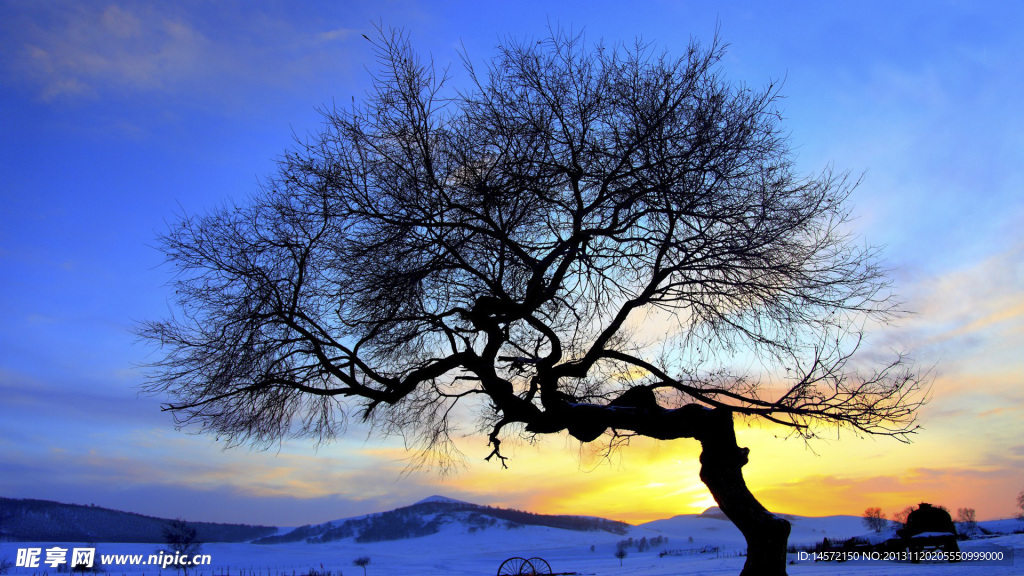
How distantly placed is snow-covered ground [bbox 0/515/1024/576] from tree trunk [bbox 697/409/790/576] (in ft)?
30.0

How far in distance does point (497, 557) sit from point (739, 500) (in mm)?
95687

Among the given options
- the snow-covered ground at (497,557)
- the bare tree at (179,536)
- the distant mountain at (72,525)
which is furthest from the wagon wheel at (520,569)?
the distant mountain at (72,525)

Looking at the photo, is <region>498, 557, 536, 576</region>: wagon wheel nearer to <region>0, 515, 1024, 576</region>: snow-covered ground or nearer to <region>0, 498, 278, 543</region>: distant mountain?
<region>0, 515, 1024, 576</region>: snow-covered ground

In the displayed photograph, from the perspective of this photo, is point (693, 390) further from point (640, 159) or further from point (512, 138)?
point (512, 138)

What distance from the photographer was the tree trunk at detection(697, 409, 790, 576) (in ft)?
24.9

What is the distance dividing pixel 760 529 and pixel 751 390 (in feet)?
6.29

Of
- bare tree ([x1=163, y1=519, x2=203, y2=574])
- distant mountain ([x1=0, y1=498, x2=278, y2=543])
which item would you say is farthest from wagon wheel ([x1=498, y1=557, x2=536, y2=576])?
distant mountain ([x1=0, y1=498, x2=278, y2=543])

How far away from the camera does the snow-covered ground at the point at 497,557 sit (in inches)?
903

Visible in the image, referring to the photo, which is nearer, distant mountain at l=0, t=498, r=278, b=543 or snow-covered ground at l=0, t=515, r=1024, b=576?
snow-covered ground at l=0, t=515, r=1024, b=576

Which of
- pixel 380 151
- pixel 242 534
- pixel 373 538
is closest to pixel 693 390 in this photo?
pixel 380 151

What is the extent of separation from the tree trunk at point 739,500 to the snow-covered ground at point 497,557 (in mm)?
9136

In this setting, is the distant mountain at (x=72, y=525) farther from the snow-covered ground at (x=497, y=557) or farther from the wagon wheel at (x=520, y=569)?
the wagon wheel at (x=520, y=569)

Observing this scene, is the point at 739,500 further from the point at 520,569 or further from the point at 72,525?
the point at 72,525

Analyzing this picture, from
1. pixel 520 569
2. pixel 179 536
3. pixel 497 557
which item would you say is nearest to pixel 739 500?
pixel 520 569
